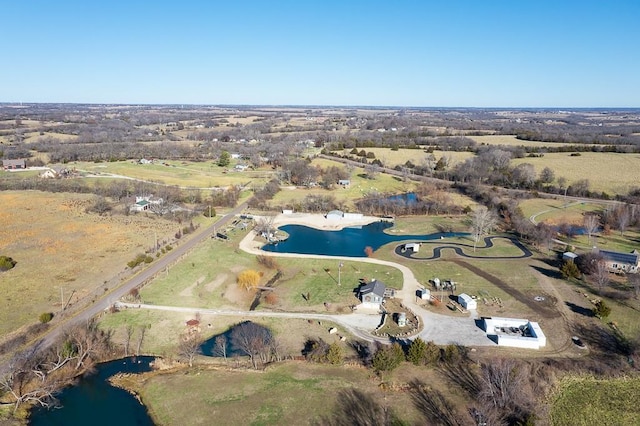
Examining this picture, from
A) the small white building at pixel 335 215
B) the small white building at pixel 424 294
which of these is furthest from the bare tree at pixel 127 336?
the small white building at pixel 335 215

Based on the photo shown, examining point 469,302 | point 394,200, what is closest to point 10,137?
point 394,200

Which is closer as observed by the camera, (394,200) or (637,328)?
(637,328)

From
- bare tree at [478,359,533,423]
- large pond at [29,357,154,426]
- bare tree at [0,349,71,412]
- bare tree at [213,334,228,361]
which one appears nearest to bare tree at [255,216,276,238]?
bare tree at [213,334,228,361]

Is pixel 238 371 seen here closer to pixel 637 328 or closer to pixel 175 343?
pixel 175 343

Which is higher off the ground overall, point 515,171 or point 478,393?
point 515,171

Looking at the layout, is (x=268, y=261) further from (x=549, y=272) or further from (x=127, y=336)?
(x=549, y=272)

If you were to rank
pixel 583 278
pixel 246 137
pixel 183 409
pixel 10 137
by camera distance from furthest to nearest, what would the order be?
pixel 246 137 < pixel 10 137 < pixel 583 278 < pixel 183 409

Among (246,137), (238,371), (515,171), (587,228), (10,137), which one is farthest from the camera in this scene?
(246,137)
